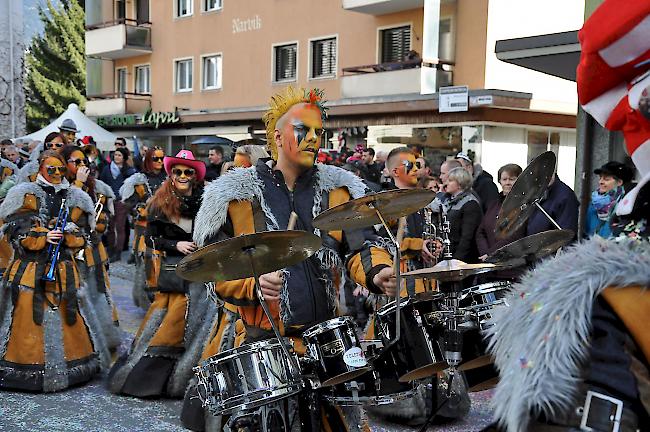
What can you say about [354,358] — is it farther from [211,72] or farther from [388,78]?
[211,72]

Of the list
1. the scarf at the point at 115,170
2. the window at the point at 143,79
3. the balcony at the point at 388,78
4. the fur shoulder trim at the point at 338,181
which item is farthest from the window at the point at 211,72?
the fur shoulder trim at the point at 338,181

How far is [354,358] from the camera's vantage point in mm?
2895

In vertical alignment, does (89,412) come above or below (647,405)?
below

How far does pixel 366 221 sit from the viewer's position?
10.5 feet

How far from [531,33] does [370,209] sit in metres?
15.3

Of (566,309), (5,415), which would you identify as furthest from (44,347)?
(566,309)

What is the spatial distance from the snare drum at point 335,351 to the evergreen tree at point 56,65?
33007mm

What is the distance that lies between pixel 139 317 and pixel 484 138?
33.7ft

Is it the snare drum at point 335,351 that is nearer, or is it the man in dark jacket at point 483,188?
the snare drum at point 335,351

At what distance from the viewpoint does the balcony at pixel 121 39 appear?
25.3m

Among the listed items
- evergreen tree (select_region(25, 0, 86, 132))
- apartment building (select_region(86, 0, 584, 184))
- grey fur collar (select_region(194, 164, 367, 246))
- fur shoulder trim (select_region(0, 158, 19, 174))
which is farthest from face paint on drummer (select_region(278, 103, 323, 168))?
evergreen tree (select_region(25, 0, 86, 132))

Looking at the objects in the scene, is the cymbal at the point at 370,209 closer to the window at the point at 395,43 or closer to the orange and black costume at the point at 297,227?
the orange and black costume at the point at 297,227

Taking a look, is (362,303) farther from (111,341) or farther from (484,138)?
(484,138)

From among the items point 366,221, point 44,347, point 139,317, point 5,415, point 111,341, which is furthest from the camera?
point 139,317
